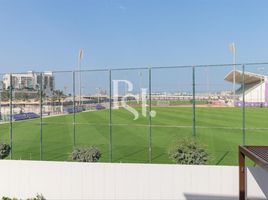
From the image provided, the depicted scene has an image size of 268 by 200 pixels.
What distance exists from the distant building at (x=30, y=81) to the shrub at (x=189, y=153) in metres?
6.52

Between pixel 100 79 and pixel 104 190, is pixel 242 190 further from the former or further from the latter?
pixel 100 79

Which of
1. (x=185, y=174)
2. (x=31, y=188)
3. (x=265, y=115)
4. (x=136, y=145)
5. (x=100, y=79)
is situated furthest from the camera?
(x=265, y=115)

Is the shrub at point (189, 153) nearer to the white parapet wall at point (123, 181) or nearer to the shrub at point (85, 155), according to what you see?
the white parapet wall at point (123, 181)

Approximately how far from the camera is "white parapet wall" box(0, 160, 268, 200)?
6.10 metres

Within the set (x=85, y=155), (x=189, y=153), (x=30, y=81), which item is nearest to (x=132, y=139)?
(x=30, y=81)

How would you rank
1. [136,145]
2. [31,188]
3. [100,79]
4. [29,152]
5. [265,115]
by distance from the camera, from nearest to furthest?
[31,188] < [100,79] < [29,152] < [136,145] < [265,115]

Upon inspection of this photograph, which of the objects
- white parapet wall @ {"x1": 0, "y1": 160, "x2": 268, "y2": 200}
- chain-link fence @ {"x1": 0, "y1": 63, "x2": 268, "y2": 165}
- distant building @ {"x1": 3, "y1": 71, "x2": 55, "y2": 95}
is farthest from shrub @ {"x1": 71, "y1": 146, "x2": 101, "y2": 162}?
distant building @ {"x1": 3, "y1": 71, "x2": 55, "y2": 95}

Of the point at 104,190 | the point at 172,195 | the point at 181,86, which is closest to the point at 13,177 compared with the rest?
the point at 104,190

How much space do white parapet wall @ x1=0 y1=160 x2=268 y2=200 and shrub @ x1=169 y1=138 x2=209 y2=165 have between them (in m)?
1.43

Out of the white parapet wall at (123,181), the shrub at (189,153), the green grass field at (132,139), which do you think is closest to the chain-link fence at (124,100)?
the green grass field at (132,139)

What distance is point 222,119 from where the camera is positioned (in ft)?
85.3

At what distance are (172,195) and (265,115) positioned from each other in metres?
25.6

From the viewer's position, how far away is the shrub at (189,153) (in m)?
7.64

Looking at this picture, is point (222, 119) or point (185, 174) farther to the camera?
point (222, 119)
